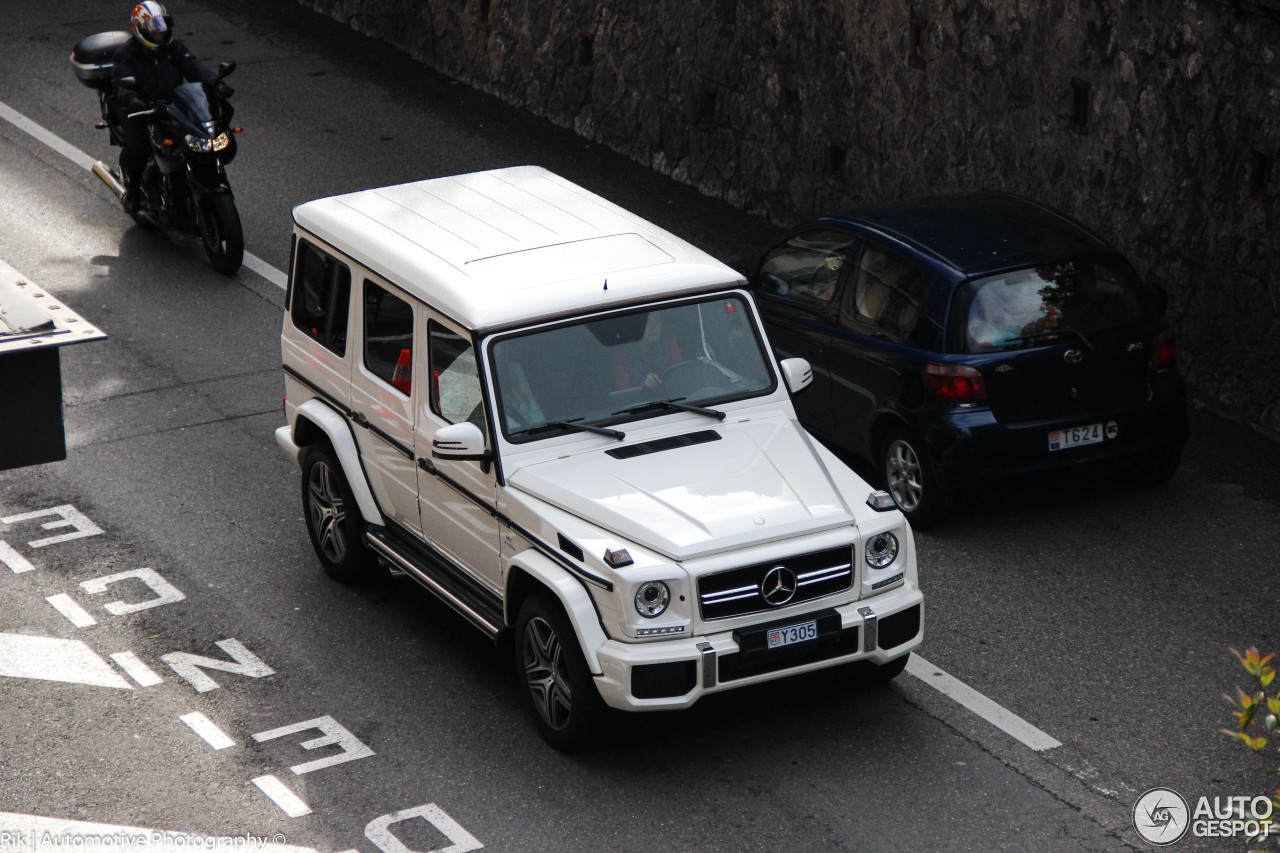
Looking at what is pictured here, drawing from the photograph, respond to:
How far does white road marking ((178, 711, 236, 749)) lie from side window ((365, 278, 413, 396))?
6.13 ft

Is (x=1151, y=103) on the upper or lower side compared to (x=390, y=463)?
upper

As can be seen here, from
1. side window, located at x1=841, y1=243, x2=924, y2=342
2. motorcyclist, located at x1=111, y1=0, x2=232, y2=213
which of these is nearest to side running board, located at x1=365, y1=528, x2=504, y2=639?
side window, located at x1=841, y1=243, x2=924, y2=342

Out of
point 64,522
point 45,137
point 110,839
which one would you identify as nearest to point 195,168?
point 45,137

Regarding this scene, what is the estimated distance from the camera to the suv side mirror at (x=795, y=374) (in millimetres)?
8867

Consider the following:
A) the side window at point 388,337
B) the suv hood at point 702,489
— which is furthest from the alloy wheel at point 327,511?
the suv hood at point 702,489

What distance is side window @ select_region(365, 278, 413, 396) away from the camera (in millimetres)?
8859

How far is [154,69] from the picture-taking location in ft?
49.7

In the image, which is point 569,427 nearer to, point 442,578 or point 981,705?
point 442,578

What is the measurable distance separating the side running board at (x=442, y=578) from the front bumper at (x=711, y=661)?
99cm

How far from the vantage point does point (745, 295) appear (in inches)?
348

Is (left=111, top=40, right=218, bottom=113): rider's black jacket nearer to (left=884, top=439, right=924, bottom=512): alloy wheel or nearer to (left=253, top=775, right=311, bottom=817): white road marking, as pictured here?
(left=884, top=439, right=924, bottom=512): alloy wheel

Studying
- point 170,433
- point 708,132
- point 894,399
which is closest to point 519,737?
point 894,399

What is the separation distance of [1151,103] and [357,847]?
792 cm

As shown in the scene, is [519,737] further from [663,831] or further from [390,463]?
[390,463]
